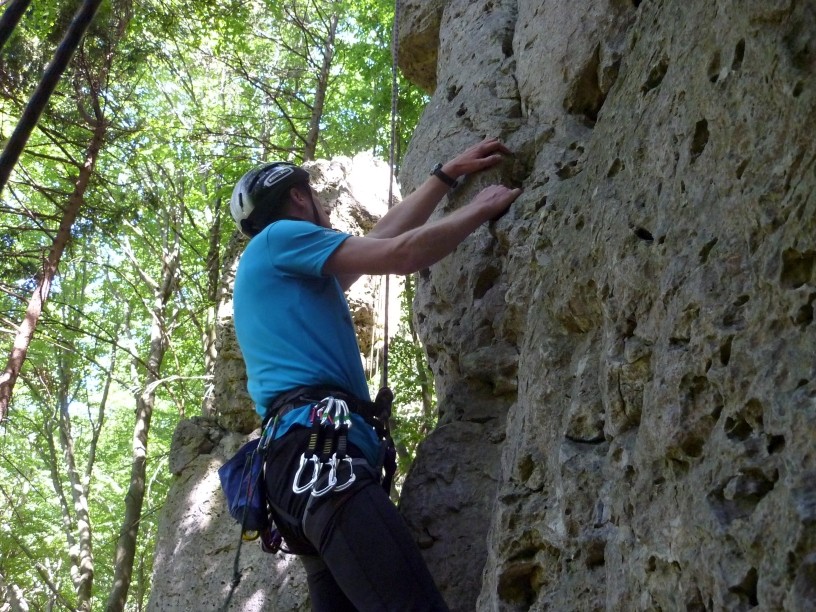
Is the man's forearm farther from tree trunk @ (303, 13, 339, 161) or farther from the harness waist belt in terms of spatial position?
tree trunk @ (303, 13, 339, 161)

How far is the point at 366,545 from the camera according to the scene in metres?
2.50

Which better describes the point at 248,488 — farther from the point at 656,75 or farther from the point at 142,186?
the point at 142,186

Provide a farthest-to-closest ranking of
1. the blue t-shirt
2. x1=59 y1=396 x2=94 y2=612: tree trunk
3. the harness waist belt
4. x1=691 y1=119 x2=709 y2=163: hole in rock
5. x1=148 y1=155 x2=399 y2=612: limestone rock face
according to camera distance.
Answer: x1=59 y1=396 x2=94 y2=612: tree trunk
x1=148 y1=155 x2=399 y2=612: limestone rock face
the blue t-shirt
the harness waist belt
x1=691 y1=119 x2=709 y2=163: hole in rock

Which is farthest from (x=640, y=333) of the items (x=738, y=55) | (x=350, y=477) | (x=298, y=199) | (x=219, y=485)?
(x=219, y=485)

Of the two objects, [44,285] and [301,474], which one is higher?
[44,285]

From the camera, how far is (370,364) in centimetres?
735

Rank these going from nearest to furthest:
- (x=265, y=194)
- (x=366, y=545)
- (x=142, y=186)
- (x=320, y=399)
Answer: (x=366, y=545) → (x=320, y=399) → (x=265, y=194) → (x=142, y=186)

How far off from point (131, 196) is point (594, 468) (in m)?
10.3

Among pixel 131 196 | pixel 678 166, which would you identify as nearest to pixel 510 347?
pixel 678 166

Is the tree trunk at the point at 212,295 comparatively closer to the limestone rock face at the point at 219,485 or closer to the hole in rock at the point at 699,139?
the limestone rock face at the point at 219,485

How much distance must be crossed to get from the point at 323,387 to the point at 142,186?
11897 millimetres

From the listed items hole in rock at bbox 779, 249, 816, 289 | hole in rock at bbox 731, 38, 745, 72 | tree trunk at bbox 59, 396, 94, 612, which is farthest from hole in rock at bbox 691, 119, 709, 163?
tree trunk at bbox 59, 396, 94, 612

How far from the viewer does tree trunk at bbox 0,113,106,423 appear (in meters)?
7.42

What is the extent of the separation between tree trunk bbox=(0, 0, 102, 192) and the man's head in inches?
Result: 69.3
